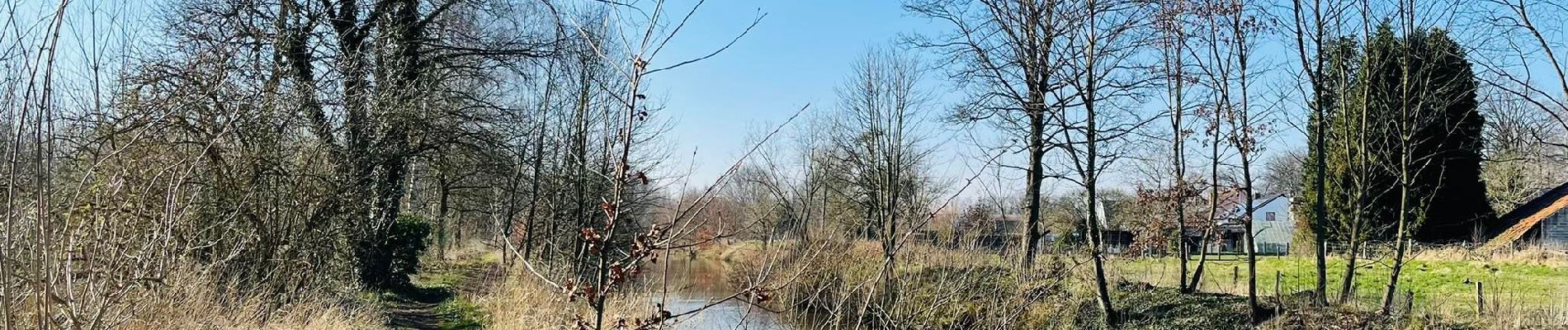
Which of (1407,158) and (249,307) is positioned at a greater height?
(1407,158)

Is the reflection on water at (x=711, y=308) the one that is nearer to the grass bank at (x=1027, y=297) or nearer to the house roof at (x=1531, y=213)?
the grass bank at (x=1027, y=297)

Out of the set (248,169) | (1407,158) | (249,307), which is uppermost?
(1407,158)

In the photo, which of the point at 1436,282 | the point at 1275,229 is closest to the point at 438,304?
the point at 1436,282

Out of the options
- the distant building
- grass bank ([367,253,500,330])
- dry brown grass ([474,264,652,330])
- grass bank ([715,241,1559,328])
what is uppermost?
the distant building

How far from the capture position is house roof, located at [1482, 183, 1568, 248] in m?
23.1

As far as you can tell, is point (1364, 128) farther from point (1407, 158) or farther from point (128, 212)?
point (128, 212)

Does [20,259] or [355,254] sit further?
[355,254]

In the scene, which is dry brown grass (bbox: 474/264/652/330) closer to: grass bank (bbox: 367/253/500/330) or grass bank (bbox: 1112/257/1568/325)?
grass bank (bbox: 367/253/500/330)

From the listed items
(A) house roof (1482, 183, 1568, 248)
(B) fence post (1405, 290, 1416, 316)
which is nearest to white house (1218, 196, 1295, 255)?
(A) house roof (1482, 183, 1568, 248)

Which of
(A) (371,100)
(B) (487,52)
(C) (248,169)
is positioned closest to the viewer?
(C) (248,169)

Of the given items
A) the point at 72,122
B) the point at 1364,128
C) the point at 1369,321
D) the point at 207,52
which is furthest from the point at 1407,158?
the point at 72,122

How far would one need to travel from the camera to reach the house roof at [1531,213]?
75.9 feet

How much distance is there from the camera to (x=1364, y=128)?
8.80 m

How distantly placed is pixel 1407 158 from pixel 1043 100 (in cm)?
349
